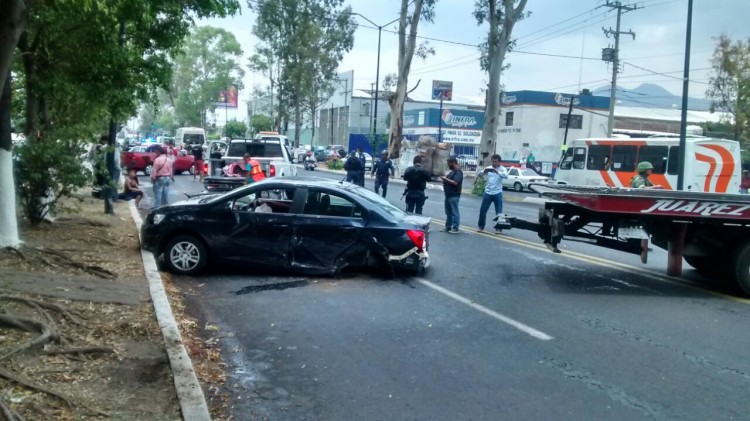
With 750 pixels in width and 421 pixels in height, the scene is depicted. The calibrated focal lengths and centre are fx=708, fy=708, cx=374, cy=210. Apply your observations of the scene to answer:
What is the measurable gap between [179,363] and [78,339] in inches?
46.2

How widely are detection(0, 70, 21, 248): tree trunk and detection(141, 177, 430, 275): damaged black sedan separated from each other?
A: 180cm

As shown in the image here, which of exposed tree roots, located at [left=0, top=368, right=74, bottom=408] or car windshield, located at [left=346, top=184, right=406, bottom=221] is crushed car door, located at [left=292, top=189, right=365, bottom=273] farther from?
exposed tree roots, located at [left=0, top=368, right=74, bottom=408]

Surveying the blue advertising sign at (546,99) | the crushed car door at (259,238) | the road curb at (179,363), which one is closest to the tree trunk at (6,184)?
the road curb at (179,363)

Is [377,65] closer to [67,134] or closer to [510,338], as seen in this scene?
[67,134]

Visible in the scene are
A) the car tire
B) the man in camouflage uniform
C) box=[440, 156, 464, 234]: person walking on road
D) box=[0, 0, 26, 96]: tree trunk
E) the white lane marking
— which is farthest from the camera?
box=[440, 156, 464, 234]: person walking on road

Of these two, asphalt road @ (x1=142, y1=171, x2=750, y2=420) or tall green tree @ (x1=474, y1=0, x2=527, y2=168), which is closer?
asphalt road @ (x1=142, y1=171, x2=750, y2=420)

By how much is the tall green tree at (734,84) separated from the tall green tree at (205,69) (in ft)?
162

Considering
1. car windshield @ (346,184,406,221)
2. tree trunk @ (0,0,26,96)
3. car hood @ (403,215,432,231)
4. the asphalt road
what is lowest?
the asphalt road

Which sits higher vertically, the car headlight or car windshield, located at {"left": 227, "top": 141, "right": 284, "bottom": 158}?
car windshield, located at {"left": 227, "top": 141, "right": 284, "bottom": 158}

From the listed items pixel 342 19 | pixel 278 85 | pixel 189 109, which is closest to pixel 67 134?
pixel 342 19

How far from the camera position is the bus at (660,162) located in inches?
1030

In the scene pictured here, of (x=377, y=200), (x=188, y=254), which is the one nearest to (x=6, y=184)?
(x=188, y=254)

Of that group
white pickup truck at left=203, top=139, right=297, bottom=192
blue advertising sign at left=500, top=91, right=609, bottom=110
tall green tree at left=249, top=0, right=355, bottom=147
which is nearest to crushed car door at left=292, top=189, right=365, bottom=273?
white pickup truck at left=203, top=139, right=297, bottom=192

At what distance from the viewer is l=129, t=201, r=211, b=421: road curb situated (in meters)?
5.04
